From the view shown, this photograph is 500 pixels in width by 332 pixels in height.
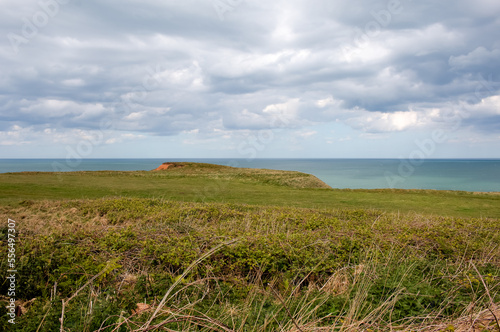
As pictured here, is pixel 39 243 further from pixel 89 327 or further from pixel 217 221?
pixel 217 221

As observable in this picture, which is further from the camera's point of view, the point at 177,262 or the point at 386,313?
the point at 177,262

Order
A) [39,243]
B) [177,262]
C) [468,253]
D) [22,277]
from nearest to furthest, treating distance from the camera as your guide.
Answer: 1. [22,277]
2. [177,262]
3. [39,243]
4. [468,253]

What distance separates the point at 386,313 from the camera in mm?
4191

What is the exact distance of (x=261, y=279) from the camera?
6.03 m

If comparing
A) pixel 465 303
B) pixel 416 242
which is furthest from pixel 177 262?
pixel 416 242

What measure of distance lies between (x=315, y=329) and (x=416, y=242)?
17.8 ft

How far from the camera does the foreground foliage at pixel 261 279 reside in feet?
12.4

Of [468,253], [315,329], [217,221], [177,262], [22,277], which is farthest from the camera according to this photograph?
[217,221]

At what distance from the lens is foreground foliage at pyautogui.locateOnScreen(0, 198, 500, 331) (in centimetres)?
378

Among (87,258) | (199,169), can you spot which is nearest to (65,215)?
(87,258)

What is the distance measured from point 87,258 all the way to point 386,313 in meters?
5.23

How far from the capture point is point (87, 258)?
6102mm

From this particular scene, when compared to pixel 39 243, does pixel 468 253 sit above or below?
below

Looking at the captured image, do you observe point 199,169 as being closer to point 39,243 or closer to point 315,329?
point 39,243
